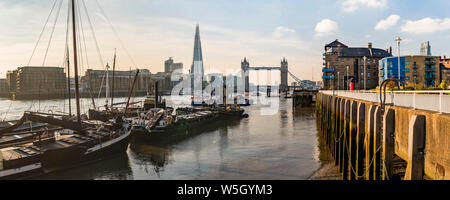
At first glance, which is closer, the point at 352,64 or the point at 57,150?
the point at 57,150

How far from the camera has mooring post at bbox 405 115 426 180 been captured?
8062 millimetres

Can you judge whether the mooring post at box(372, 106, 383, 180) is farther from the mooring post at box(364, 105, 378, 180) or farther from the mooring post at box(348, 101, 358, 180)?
the mooring post at box(348, 101, 358, 180)

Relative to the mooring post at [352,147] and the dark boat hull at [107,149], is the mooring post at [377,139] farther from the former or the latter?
the dark boat hull at [107,149]

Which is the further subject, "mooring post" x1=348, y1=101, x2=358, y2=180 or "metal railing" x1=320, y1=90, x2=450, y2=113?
"mooring post" x1=348, y1=101, x2=358, y2=180

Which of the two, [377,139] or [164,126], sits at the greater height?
[377,139]

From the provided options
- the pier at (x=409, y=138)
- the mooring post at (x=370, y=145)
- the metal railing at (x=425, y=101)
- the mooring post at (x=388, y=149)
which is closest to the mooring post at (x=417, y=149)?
the pier at (x=409, y=138)

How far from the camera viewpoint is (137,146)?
32.9 meters

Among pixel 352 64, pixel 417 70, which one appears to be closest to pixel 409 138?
pixel 417 70

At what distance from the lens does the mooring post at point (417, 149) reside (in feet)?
26.5

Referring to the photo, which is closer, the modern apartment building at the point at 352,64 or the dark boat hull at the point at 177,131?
the dark boat hull at the point at 177,131

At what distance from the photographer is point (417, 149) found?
26.8 ft

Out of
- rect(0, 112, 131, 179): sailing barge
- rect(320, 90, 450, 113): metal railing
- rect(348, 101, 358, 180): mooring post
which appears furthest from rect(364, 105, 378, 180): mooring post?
rect(0, 112, 131, 179): sailing barge

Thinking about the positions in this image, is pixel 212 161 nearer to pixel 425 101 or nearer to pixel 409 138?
pixel 425 101
